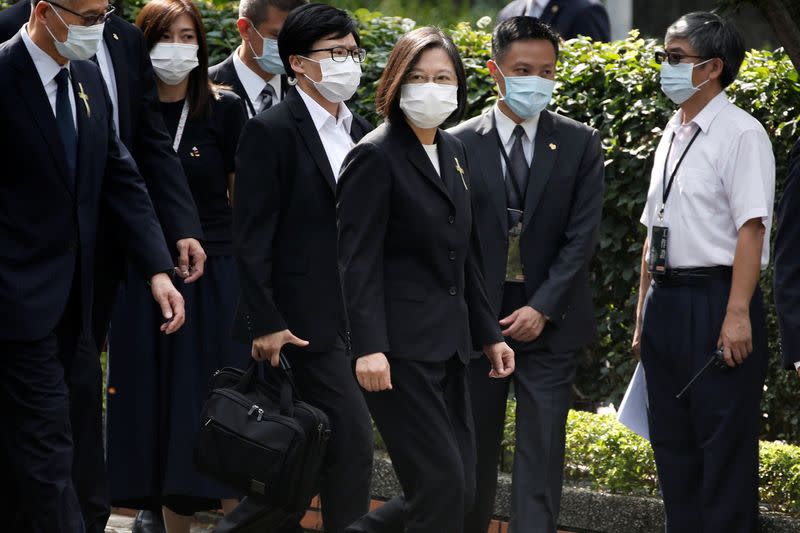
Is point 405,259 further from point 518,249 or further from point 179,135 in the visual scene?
point 179,135

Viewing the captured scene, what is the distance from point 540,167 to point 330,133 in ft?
3.15

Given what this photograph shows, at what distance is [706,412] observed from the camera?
21.0 ft

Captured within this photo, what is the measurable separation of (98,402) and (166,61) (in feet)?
5.75

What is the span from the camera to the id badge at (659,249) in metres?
6.47

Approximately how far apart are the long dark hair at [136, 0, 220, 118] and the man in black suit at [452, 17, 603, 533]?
1.11 metres

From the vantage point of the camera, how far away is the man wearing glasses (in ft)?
20.7

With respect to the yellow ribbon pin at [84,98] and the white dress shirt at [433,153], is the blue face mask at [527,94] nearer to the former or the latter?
the white dress shirt at [433,153]

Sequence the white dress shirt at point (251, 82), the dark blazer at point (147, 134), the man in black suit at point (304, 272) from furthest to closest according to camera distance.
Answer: the white dress shirt at point (251, 82), the dark blazer at point (147, 134), the man in black suit at point (304, 272)

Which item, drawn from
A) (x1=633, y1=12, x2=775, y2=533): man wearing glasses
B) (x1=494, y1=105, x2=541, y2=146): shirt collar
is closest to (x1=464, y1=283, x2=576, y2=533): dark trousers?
(x1=633, y1=12, x2=775, y2=533): man wearing glasses

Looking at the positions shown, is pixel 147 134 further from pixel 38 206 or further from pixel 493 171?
pixel 493 171

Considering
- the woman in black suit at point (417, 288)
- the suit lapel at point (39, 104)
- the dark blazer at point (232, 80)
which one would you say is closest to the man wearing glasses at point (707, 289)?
the woman in black suit at point (417, 288)

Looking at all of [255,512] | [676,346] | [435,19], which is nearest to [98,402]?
[255,512]

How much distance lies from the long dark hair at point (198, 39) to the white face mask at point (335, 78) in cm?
87

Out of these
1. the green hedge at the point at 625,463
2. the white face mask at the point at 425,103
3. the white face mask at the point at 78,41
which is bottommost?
the green hedge at the point at 625,463
